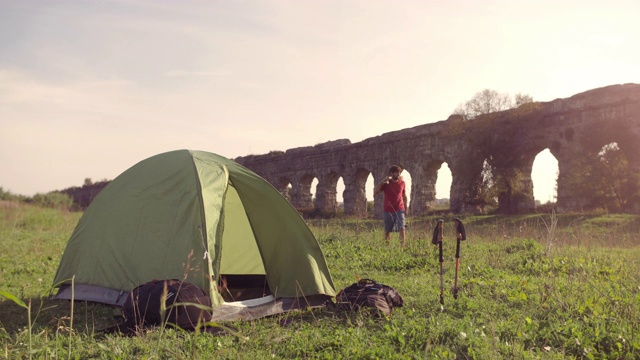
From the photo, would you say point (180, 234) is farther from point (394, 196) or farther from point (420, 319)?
point (394, 196)

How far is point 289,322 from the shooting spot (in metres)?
4.92

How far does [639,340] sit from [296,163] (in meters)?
26.2

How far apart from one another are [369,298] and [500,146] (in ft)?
51.5

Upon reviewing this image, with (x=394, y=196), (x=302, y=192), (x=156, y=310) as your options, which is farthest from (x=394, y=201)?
(x=302, y=192)

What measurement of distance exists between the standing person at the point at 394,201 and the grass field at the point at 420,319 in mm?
865

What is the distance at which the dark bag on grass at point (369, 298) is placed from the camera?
489 cm

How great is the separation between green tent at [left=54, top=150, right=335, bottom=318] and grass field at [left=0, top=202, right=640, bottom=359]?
38 cm

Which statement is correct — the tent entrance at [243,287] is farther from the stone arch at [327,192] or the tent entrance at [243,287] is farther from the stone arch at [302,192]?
the stone arch at [302,192]

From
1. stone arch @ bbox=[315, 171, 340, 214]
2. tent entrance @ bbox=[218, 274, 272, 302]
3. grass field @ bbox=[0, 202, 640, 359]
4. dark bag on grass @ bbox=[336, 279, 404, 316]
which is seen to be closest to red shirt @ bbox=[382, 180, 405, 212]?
grass field @ bbox=[0, 202, 640, 359]

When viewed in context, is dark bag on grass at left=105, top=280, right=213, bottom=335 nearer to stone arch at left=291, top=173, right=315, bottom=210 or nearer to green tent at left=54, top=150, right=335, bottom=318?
green tent at left=54, top=150, right=335, bottom=318

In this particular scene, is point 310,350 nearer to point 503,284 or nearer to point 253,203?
point 253,203

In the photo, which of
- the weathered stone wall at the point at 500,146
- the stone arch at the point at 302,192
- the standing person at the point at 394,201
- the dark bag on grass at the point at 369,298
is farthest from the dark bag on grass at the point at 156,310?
the stone arch at the point at 302,192

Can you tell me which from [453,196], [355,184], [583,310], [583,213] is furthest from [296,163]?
[583,310]

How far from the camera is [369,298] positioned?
16.1 feet
